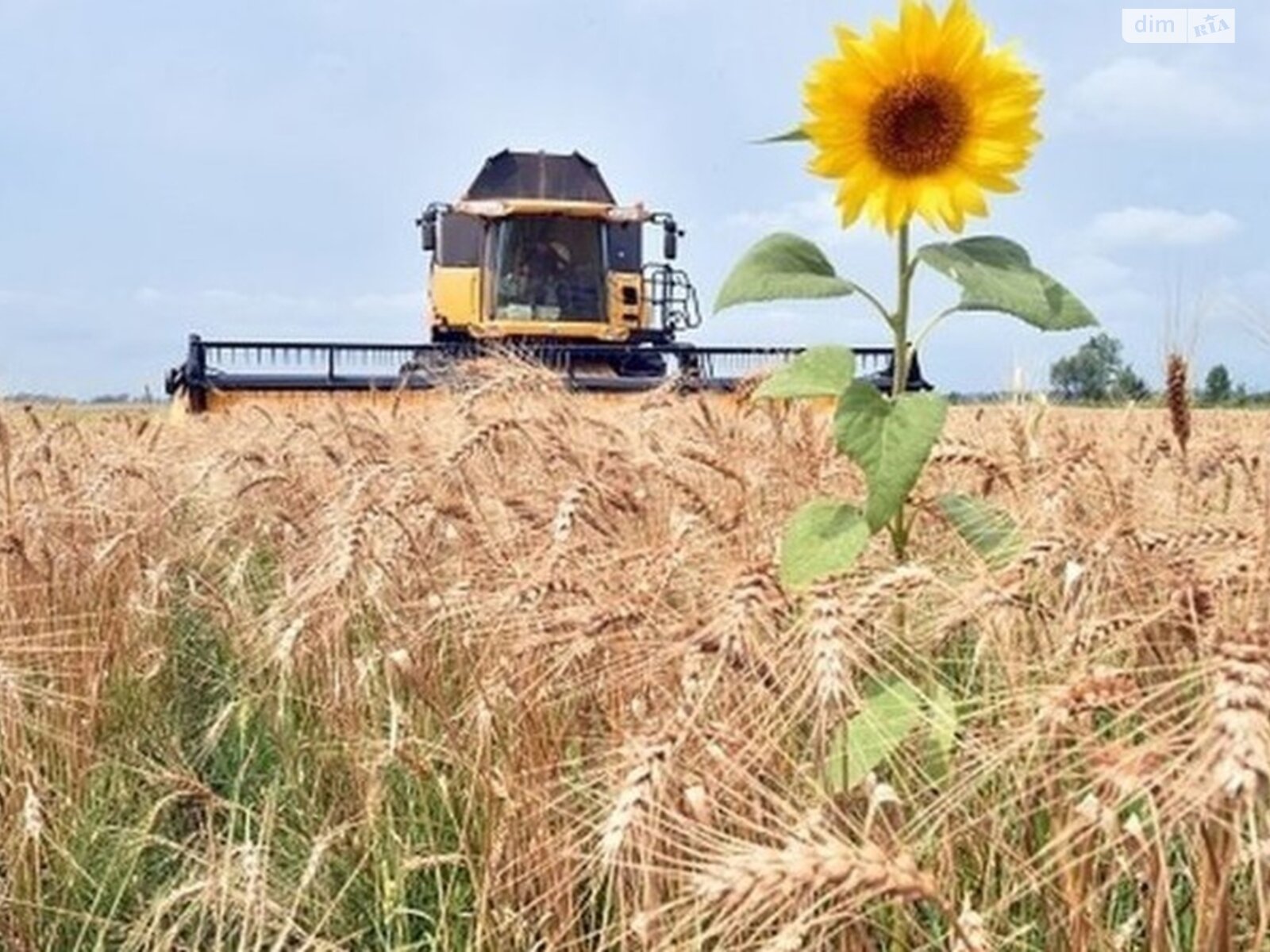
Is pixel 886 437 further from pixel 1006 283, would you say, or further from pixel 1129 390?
pixel 1129 390

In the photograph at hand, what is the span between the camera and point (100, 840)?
3.01 meters

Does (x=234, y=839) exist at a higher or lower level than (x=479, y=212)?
lower

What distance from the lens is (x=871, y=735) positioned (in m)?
1.54

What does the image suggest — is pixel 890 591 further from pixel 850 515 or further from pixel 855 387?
pixel 855 387

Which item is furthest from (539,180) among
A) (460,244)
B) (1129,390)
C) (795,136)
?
(795,136)

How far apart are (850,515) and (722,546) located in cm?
57

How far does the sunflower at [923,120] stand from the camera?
1864mm

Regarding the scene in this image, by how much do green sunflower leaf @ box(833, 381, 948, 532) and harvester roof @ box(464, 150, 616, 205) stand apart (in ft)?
44.3

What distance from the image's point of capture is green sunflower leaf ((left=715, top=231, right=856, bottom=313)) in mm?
1791

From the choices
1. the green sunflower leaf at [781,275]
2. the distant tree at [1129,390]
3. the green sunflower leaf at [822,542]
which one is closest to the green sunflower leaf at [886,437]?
the green sunflower leaf at [822,542]

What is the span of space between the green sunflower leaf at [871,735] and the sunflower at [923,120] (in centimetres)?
62

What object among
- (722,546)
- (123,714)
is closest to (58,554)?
(123,714)

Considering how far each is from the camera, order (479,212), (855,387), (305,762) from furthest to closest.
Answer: (479,212) → (305,762) → (855,387)

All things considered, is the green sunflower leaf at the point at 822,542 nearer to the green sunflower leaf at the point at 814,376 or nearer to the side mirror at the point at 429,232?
the green sunflower leaf at the point at 814,376
